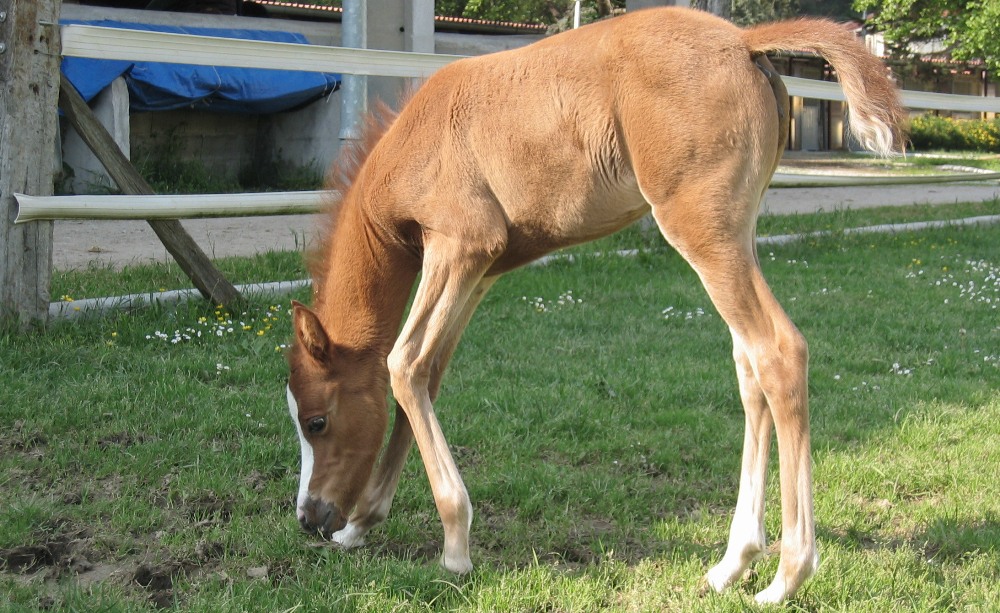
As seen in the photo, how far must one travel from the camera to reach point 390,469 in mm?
3889

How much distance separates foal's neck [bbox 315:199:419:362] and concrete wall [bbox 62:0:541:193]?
1126cm

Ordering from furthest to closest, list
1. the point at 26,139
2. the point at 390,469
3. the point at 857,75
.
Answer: the point at 26,139 → the point at 390,469 → the point at 857,75

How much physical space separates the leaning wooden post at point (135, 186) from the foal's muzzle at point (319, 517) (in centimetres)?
329

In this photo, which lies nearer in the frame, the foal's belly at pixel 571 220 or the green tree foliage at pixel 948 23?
the foal's belly at pixel 571 220

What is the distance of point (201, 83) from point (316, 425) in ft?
38.5

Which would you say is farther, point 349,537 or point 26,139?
point 26,139

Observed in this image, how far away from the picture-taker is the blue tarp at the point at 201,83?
42.4ft

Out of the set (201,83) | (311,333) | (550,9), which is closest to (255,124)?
(201,83)

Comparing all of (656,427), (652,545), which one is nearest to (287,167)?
(656,427)

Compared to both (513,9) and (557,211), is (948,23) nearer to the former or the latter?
(513,9)

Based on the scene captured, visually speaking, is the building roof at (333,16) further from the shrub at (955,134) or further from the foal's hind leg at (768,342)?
the shrub at (955,134)

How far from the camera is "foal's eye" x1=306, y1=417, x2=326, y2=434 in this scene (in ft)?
11.7

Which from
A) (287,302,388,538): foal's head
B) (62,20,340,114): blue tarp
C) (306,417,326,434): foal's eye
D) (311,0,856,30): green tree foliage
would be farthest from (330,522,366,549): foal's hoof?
(311,0,856,30): green tree foliage

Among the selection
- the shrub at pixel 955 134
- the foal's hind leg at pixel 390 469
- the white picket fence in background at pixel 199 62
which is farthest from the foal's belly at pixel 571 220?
the shrub at pixel 955 134
